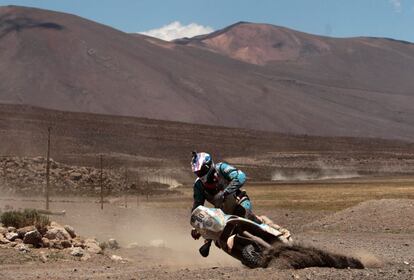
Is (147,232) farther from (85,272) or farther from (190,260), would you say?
(85,272)

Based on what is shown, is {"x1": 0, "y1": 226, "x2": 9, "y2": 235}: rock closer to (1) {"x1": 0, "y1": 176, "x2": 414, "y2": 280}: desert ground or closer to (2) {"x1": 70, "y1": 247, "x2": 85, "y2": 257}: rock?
(1) {"x1": 0, "y1": 176, "x2": 414, "y2": 280}: desert ground

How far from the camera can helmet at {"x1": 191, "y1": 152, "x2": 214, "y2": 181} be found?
13703 millimetres

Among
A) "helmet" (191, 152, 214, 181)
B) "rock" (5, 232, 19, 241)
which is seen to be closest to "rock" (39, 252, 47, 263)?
"rock" (5, 232, 19, 241)

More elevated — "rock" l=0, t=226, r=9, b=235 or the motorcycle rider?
the motorcycle rider

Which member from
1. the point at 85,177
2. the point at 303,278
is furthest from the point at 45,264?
the point at 85,177

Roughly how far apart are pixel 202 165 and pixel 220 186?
0.61 m

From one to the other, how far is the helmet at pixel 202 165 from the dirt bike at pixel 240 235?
595 mm

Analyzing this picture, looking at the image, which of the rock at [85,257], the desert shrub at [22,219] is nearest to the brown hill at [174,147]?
the desert shrub at [22,219]

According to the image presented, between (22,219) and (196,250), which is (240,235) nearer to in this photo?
(196,250)

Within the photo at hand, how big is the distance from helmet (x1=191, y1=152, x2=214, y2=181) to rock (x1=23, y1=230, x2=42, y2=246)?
619 centimetres

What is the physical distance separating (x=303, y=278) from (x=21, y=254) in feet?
25.8

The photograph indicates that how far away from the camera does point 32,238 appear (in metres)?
18.4

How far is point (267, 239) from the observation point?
13.6 m

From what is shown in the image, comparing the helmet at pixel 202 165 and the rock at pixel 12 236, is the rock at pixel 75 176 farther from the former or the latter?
the helmet at pixel 202 165
